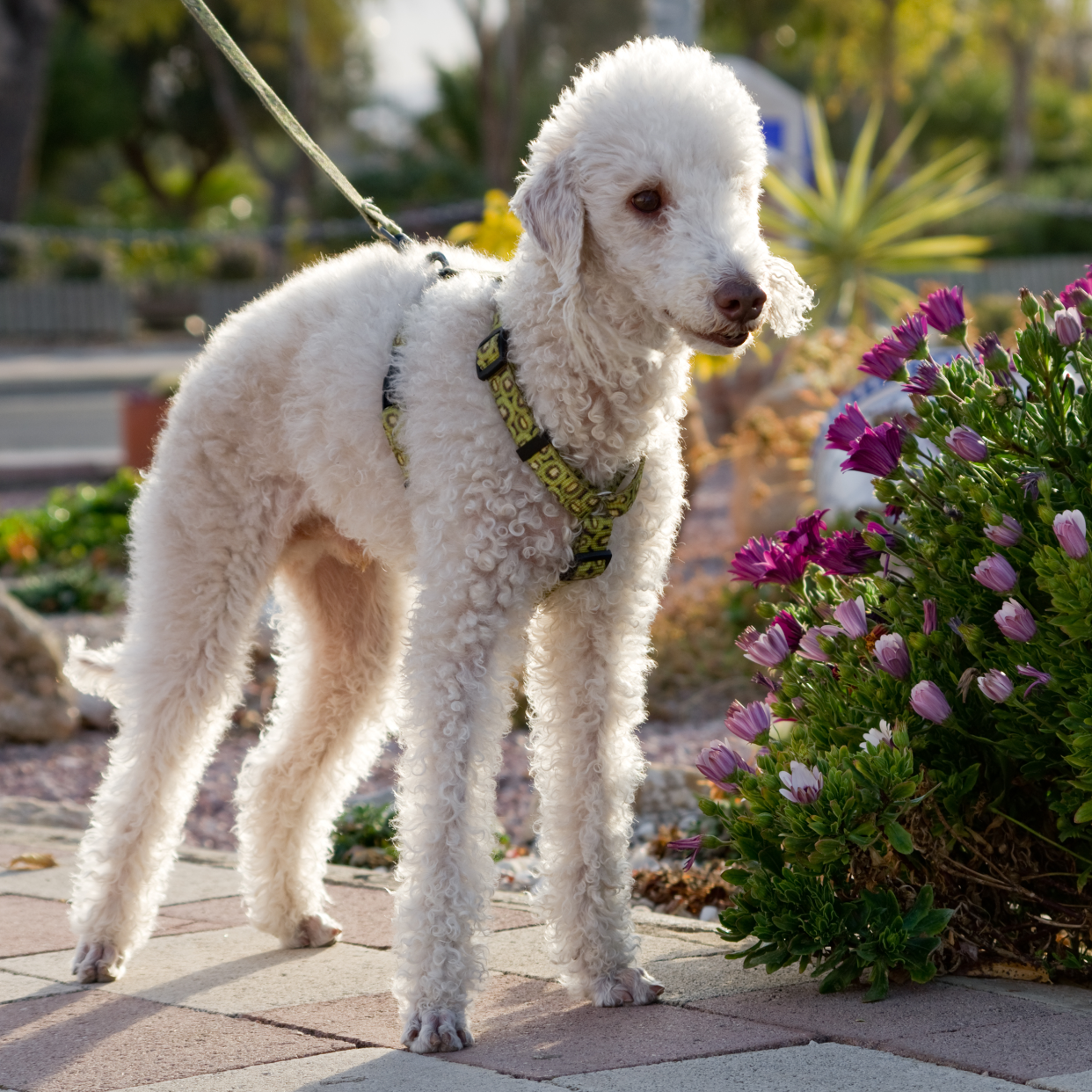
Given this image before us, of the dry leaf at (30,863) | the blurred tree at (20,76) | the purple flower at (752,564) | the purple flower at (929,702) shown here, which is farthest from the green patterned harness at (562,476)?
the blurred tree at (20,76)

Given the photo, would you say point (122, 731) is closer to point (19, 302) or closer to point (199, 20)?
point (199, 20)

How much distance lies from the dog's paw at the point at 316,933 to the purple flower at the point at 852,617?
5.40 feet

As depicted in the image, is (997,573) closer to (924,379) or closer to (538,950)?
(924,379)

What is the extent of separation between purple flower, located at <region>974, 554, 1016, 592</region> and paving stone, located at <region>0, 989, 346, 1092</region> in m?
1.66

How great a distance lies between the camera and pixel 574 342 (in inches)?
127

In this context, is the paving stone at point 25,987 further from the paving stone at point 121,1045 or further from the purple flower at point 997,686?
the purple flower at point 997,686

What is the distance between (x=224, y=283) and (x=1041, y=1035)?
28.5 metres

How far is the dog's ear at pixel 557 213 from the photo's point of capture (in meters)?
3.10

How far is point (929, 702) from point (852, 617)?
0.27 meters

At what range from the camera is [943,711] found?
3.16 m

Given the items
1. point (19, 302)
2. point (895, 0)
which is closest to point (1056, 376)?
point (895, 0)

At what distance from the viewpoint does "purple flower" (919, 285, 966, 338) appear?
11.5 feet

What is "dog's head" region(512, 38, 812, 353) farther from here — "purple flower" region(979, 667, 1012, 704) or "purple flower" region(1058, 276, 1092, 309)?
"purple flower" region(979, 667, 1012, 704)

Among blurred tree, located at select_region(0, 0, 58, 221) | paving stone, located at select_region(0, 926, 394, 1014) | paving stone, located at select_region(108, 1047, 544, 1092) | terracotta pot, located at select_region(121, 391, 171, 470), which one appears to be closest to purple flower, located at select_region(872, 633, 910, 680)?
paving stone, located at select_region(108, 1047, 544, 1092)
